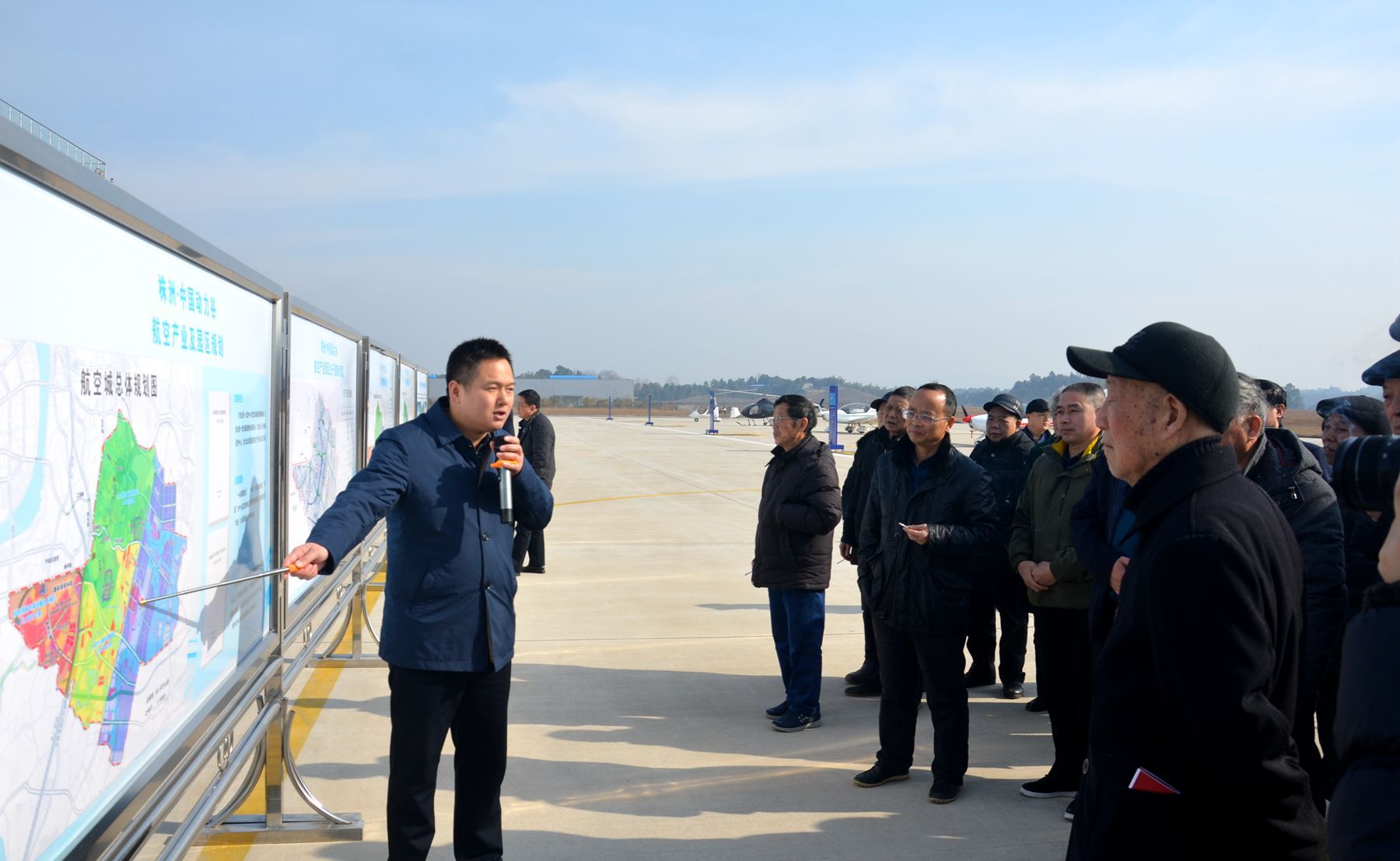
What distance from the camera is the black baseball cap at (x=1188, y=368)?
223cm

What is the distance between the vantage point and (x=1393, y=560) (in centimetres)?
125

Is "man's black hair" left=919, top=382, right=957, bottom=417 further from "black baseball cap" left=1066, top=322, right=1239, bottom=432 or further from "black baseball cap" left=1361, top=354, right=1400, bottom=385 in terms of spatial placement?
"black baseball cap" left=1066, top=322, right=1239, bottom=432

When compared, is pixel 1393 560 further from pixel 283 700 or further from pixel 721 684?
pixel 721 684

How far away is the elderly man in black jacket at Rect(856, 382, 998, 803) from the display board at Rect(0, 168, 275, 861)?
10.2 feet

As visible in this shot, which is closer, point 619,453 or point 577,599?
point 577,599

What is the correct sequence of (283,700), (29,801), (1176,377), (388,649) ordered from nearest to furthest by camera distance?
(29,801) → (1176,377) → (388,649) → (283,700)

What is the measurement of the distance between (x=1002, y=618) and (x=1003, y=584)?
0.23 m

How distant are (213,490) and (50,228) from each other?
53.0 inches

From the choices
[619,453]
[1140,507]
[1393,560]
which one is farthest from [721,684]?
[619,453]

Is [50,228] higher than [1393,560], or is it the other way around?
[50,228]

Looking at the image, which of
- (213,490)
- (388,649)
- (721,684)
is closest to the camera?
(213,490)

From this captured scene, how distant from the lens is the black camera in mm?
1380

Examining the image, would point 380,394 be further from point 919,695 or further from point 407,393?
point 919,695

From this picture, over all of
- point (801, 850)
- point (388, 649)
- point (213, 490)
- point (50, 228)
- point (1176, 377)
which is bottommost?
point (801, 850)
